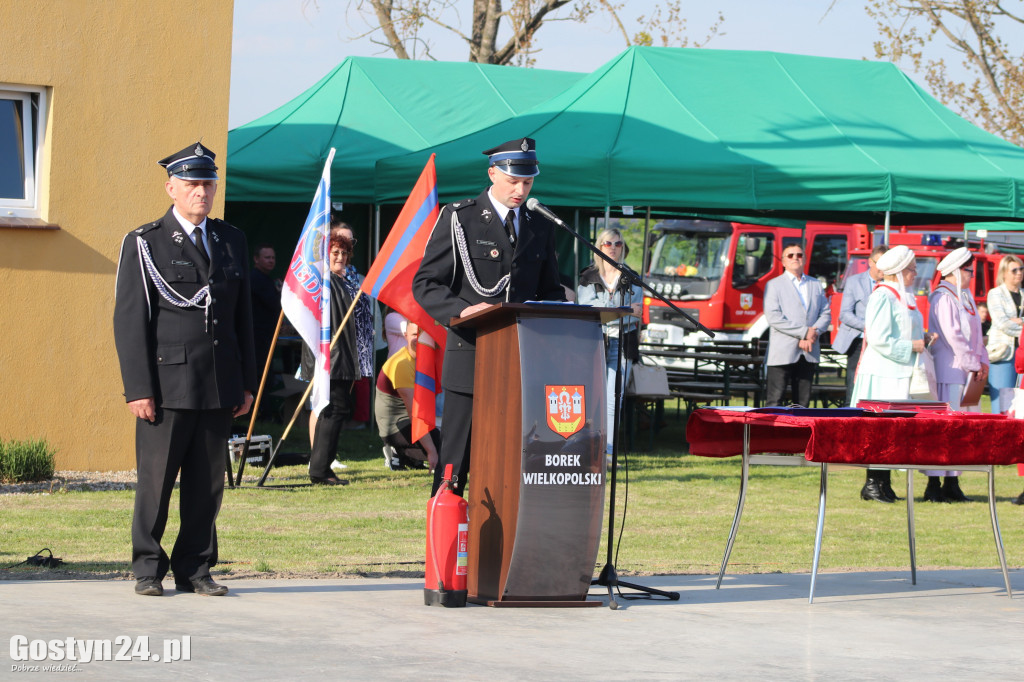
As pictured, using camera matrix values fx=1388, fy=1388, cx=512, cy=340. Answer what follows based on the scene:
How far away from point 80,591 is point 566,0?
2754 cm

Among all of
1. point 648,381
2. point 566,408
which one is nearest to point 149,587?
point 566,408

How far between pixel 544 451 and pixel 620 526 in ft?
12.6

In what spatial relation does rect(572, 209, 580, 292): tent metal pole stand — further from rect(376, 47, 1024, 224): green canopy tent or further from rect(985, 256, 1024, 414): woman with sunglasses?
rect(985, 256, 1024, 414): woman with sunglasses

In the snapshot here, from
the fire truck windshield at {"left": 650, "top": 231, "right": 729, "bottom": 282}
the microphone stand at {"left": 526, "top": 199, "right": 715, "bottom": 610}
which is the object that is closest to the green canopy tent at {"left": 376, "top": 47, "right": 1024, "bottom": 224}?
the microphone stand at {"left": 526, "top": 199, "right": 715, "bottom": 610}

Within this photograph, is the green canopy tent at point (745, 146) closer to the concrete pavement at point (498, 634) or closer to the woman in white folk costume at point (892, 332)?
the woman in white folk costume at point (892, 332)

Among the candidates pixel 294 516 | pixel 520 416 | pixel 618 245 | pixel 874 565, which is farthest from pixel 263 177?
pixel 520 416

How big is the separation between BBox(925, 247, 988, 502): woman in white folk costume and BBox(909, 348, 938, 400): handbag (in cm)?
38

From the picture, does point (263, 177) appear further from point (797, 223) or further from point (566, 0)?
point (566, 0)

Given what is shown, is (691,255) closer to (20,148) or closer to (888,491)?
(888,491)

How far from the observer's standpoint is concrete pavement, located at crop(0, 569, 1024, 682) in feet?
15.8

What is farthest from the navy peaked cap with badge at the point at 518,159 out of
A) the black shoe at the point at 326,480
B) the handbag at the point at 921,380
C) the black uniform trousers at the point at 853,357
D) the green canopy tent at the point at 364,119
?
the green canopy tent at the point at 364,119

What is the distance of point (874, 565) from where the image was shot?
8.13 metres

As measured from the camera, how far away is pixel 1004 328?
12.8 metres

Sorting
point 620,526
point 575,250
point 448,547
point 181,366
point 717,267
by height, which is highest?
point 717,267
